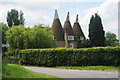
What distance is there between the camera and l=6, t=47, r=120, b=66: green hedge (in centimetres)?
1916

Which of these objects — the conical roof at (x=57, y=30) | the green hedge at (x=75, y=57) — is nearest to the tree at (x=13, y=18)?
the conical roof at (x=57, y=30)

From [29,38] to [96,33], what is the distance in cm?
2376

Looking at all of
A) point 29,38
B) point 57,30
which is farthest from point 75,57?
point 57,30

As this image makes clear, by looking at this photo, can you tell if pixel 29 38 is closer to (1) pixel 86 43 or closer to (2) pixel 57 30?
(2) pixel 57 30

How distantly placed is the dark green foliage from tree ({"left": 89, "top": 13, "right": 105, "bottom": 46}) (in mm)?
19475

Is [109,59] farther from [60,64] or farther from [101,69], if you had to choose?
[60,64]

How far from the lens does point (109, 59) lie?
62.9 feet

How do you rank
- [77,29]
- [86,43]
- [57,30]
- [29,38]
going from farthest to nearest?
[77,29], [86,43], [57,30], [29,38]

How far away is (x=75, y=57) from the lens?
67.4ft

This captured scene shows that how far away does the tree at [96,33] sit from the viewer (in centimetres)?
4844

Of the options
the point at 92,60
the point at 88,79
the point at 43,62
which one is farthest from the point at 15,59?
the point at 88,79

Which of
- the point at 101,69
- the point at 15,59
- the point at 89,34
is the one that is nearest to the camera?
the point at 101,69

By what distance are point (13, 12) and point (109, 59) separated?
165 feet

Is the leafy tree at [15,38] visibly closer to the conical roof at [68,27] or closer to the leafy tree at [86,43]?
the conical roof at [68,27]
